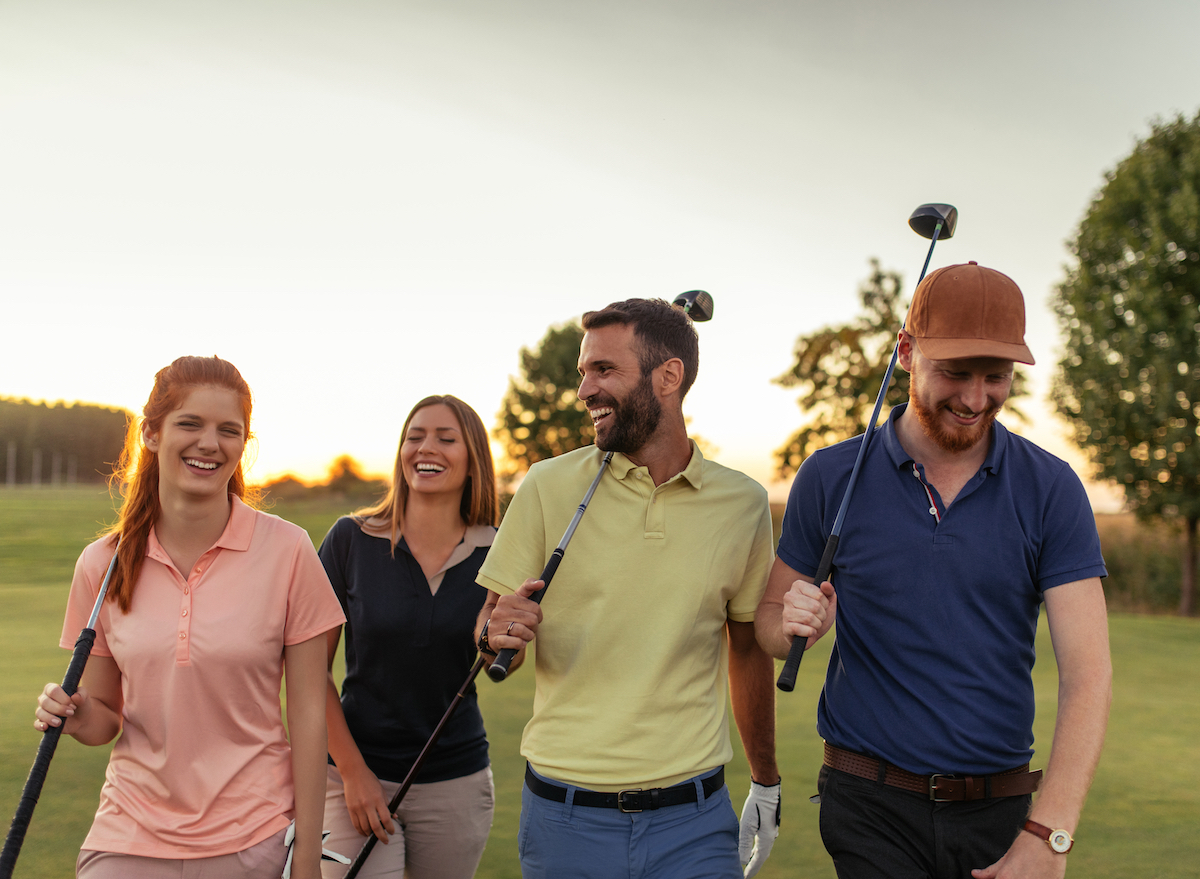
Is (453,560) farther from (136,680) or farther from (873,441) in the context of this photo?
(873,441)

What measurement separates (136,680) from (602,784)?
129 centimetres

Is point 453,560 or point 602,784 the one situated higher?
point 453,560

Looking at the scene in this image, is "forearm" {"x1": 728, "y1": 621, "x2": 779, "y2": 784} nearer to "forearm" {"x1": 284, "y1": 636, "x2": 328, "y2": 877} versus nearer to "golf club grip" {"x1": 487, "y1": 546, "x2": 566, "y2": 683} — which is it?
"golf club grip" {"x1": 487, "y1": 546, "x2": 566, "y2": 683}

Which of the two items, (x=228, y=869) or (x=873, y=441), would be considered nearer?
(x=228, y=869)

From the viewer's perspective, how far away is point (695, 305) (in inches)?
137

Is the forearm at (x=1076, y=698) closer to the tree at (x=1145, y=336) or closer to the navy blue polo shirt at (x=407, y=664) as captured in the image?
the navy blue polo shirt at (x=407, y=664)

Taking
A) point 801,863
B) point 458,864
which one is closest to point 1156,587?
point 801,863

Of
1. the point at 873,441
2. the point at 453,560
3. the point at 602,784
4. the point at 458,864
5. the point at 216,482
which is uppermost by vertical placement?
the point at 873,441

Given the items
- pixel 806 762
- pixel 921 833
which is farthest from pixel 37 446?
pixel 921 833

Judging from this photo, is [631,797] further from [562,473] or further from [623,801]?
[562,473]

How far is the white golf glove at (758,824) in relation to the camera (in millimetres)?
3322

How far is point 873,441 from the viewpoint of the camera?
291 cm

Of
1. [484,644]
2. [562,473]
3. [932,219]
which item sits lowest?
[484,644]

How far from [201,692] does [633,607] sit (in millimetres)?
1186
